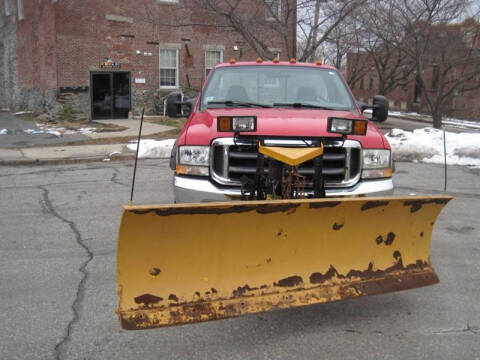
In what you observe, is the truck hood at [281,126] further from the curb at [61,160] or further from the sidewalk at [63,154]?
the sidewalk at [63,154]

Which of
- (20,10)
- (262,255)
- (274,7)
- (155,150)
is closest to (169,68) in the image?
(274,7)

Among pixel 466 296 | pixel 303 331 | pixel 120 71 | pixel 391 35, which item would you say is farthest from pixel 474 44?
pixel 303 331

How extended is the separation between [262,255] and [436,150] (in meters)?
10.3

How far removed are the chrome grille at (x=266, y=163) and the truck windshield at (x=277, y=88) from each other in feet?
3.62

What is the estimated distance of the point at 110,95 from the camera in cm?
2275

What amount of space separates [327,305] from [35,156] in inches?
391

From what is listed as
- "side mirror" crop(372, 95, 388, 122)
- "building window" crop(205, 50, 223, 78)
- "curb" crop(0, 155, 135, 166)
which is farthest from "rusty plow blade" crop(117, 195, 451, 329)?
"building window" crop(205, 50, 223, 78)

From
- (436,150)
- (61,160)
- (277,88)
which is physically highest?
(277,88)

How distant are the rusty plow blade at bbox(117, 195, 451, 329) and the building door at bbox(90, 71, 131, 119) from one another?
67.0 ft

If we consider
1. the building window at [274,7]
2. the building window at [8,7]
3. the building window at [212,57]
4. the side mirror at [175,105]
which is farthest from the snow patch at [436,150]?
the building window at [8,7]

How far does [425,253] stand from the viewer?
3799 millimetres

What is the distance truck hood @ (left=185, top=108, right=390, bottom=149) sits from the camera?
13.4ft

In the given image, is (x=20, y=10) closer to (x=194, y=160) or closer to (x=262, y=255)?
(x=194, y=160)

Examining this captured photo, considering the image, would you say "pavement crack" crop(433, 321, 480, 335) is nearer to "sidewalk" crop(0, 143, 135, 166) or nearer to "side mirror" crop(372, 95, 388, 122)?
"side mirror" crop(372, 95, 388, 122)
